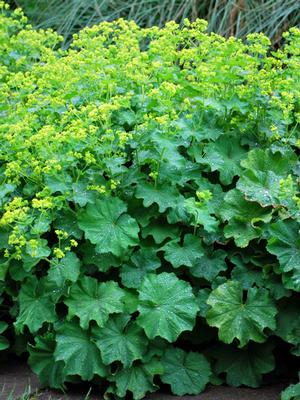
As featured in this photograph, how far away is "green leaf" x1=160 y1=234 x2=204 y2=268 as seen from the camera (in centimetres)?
363

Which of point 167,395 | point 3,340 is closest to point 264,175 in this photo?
point 167,395

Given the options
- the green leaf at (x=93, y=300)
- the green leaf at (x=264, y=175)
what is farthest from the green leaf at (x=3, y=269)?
the green leaf at (x=264, y=175)

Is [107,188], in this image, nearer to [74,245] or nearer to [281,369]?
[74,245]

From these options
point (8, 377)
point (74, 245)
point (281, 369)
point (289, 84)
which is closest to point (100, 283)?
point (74, 245)

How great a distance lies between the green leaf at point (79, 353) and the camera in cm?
352

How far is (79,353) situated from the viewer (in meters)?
3.55

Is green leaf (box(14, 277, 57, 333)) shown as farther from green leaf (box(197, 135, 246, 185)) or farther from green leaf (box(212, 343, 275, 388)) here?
green leaf (box(197, 135, 246, 185))

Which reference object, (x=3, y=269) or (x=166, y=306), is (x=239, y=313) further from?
(x=3, y=269)

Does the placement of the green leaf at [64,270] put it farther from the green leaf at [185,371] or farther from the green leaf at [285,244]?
the green leaf at [285,244]

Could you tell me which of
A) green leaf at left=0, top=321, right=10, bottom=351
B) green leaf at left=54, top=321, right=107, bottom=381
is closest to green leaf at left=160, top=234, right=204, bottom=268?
green leaf at left=54, top=321, right=107, bottom=381

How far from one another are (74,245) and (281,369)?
44.6 inches

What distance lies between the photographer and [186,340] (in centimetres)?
382

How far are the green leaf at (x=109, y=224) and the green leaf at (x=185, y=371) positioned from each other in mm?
542

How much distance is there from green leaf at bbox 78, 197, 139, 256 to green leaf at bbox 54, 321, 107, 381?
42cm
